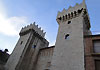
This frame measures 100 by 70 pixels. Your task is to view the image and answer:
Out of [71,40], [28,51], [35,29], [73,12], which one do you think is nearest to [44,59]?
[28,51]

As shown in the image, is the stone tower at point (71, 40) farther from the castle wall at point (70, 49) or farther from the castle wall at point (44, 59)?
the castle wall at point (44, 59)

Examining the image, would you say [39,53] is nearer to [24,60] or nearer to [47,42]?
[24,60]

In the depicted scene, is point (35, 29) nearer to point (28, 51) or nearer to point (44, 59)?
point (28, 51)

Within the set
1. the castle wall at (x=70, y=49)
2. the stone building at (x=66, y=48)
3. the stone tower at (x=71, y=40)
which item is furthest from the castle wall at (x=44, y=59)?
the castle wall at (x=70, y=49)

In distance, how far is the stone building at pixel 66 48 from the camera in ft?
35.0

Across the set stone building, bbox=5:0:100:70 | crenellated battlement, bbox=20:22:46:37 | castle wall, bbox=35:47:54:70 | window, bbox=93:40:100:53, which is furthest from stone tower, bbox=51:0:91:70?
crenellated battlement, bbox=20:22:46:37

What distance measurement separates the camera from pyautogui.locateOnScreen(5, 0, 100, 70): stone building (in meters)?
10.7

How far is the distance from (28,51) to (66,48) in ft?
27.3

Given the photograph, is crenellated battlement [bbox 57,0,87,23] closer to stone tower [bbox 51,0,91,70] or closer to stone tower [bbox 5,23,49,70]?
stone tower [bbox 51,0,91,70]

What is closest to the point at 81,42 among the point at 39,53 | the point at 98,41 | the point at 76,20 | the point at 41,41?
the point at 98,41

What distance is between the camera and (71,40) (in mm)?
13062

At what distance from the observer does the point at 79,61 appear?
414 inches

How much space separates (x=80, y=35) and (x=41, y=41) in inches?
431

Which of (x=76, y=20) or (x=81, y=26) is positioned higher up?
(x=76, y=20)
